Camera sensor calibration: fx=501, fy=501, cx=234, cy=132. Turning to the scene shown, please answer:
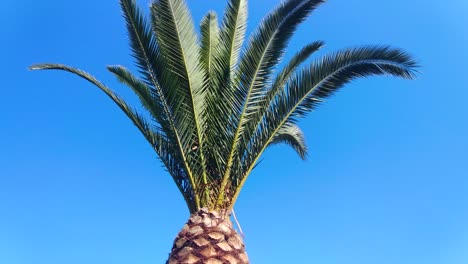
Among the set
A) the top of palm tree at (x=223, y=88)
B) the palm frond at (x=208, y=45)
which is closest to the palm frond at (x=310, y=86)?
the top of palm tree at (x=223, y=88)

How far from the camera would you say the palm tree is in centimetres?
847

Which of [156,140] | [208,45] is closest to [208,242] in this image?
[156,140]

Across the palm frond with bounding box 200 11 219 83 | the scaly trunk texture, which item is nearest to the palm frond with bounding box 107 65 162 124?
the palm frond with bounding box 200 11 219 83

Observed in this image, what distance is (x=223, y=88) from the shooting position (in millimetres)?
9008

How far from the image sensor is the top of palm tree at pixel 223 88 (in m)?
8.49

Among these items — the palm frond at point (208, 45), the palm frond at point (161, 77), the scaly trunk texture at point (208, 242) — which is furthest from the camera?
the palm frond at point (208, 45)

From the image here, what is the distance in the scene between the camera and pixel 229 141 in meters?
8.77

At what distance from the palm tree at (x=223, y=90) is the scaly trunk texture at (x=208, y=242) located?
0.12 ft

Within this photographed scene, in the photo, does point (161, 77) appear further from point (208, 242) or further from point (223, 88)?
point (208, 242)

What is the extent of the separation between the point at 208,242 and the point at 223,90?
2.73 meters

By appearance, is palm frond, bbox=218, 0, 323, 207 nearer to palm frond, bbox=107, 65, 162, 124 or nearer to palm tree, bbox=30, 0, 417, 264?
palm tree, bbox=30, 0, 417, 264

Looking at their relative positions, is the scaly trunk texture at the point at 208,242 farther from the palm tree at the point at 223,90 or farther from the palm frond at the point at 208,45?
the palm frond at the point at 208,45

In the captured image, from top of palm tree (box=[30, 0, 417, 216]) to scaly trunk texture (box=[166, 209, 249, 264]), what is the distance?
320 mm

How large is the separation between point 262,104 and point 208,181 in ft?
5.54
